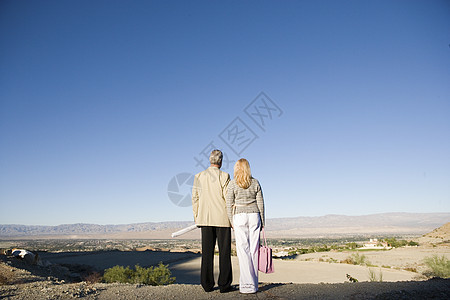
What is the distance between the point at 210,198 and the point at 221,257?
99 cm

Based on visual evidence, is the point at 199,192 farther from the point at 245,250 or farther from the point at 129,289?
the point at 129,289

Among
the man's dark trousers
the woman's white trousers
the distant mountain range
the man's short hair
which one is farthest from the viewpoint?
the distant mountain range

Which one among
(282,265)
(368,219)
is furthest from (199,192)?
(368,219)

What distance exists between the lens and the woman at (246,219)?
5.64 m

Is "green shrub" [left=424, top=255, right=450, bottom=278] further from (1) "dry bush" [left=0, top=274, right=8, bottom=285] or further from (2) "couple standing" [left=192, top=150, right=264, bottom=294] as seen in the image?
(1) "dry bush" [left=0, top=274, right=8, bottom=285]

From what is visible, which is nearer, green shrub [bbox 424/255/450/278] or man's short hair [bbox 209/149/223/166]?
man's short hair [bbox 209/149/223/166]

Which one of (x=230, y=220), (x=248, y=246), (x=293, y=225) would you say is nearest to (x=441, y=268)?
(x=248, y=246)

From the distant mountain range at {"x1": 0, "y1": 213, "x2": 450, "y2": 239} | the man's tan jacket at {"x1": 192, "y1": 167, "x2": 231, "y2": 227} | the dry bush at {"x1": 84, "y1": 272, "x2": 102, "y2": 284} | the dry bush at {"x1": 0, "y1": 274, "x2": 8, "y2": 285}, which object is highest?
the man's tan jacket at {"x1": 192, "y1": 167, "x2": 231, "y2": 227}

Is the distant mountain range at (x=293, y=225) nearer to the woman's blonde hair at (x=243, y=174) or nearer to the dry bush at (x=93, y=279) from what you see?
the dry bush at (x=93, y=279)

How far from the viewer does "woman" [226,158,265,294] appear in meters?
5.64

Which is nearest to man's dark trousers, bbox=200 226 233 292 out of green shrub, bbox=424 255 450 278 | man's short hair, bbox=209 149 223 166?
man's short hair, bbox=209 149 223 166

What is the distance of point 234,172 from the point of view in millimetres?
5828

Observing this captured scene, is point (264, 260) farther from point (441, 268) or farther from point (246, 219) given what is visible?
point (441, 268)

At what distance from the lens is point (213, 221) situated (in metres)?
5.82
